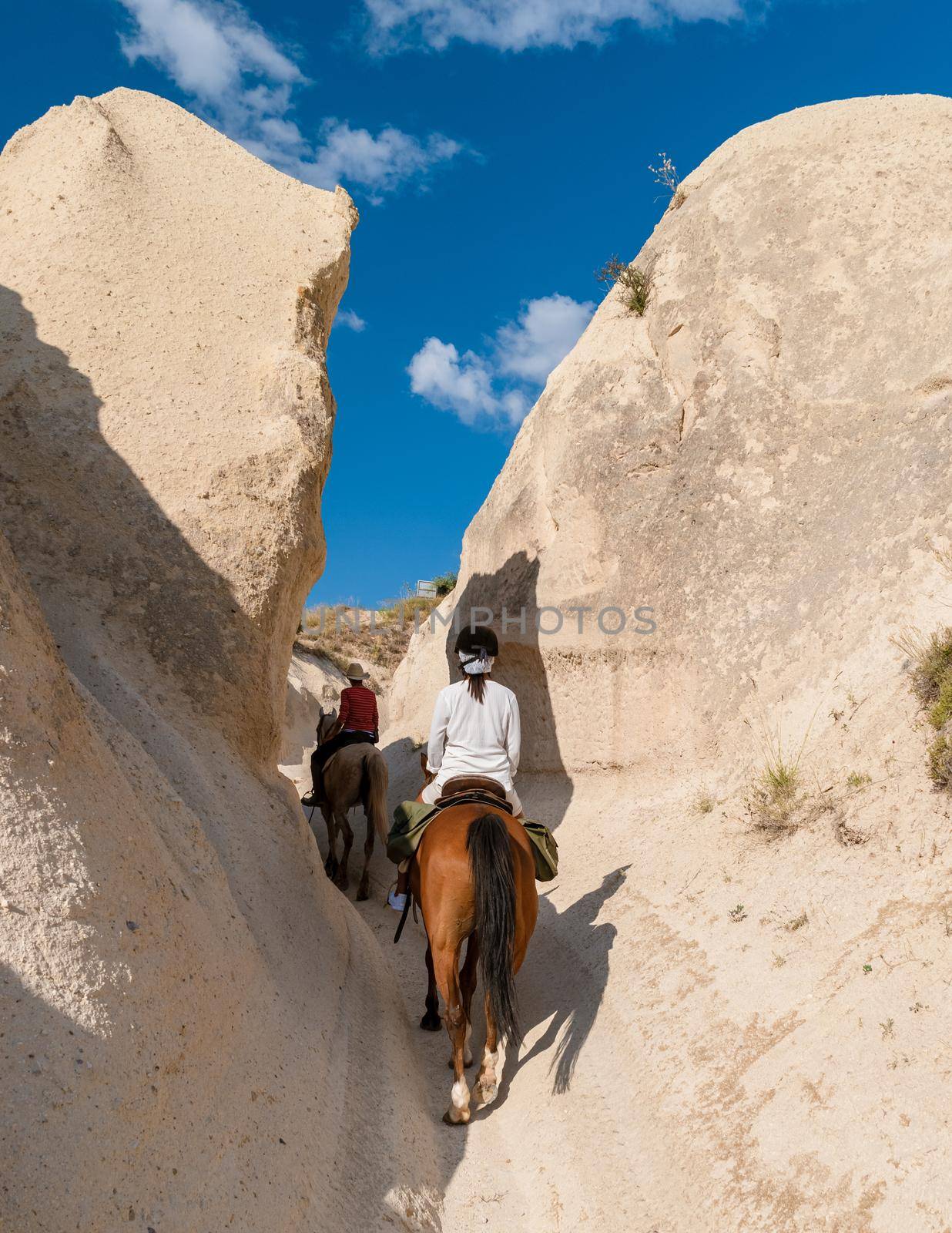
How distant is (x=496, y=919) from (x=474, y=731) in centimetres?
154

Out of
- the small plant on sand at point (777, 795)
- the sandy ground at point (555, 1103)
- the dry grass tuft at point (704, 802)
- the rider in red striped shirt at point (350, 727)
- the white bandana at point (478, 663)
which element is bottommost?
the sandy ground at point (555, 1103)

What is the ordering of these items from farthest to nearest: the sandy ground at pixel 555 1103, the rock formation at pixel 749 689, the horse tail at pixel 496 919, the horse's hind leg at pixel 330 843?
the horse's hind leg at pixel 330 843 < the horse tail at pixel 496 919 < the sandy ground at pixel 555 1103 < the rock formation at pixel 749 689

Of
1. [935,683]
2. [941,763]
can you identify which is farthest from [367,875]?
[941,763]

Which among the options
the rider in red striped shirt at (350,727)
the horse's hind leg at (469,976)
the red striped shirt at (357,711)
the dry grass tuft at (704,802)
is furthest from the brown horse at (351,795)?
the horse's hind leg at (469,976)

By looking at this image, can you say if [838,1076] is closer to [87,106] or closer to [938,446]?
[938,446]

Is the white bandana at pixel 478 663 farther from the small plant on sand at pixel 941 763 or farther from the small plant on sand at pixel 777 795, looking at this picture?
the small plant on sand at pixel 941 763

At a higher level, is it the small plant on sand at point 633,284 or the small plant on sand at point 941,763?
the small plant on sand at point 633,284

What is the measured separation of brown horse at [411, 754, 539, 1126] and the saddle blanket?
1.34 ft

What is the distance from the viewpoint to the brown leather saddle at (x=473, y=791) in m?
5.50

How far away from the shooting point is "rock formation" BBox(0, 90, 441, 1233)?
9.57ft

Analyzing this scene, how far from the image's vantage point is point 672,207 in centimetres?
1052

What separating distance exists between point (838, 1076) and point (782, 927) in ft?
4.04

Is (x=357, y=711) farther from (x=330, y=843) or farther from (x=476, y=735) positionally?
(x=476, y=735)

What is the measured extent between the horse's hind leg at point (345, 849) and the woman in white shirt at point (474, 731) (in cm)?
307
